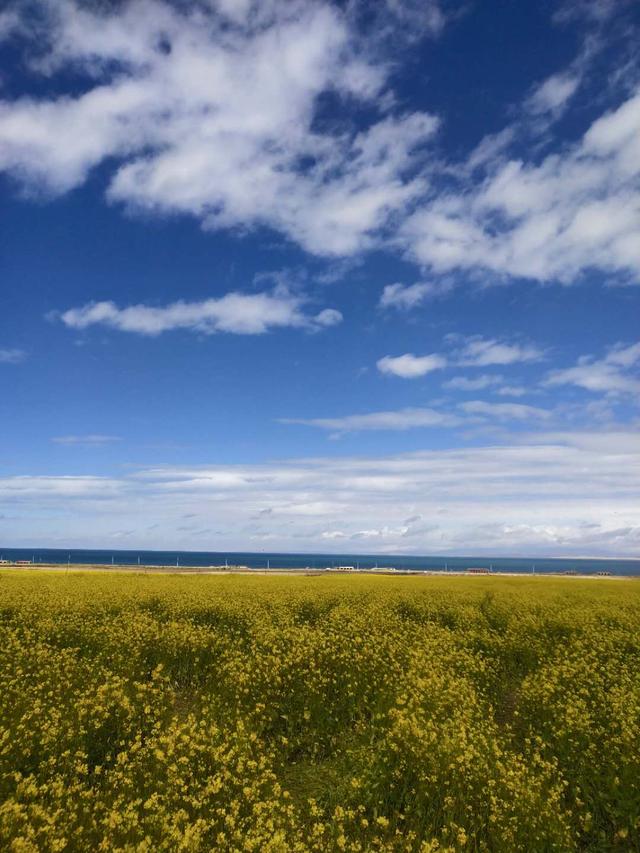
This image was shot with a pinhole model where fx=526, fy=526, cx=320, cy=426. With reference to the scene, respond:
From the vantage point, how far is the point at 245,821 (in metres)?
6.41

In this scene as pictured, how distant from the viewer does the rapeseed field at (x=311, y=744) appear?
20.7 ft

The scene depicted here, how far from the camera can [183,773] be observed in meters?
6.97

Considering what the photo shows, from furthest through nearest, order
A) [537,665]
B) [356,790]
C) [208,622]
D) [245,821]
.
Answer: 1. [208,622]
2. [537,665]
3. [356,790]
4. [245,821]

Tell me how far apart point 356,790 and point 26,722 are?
17.4 feet

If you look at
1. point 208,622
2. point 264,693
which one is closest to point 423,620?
point 208,622

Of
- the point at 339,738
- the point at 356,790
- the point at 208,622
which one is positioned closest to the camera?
the point at 356,790

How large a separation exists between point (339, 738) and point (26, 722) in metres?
5.75

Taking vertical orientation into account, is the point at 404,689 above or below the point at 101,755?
above

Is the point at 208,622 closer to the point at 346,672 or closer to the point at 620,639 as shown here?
the point at 346,672

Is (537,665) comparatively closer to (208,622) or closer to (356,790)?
(356,790)

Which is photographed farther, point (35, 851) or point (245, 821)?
point (245, 821)

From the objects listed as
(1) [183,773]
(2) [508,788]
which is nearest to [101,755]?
(1) [183,773]

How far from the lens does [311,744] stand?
34.4 ft

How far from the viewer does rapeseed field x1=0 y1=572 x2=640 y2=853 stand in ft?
20.7
